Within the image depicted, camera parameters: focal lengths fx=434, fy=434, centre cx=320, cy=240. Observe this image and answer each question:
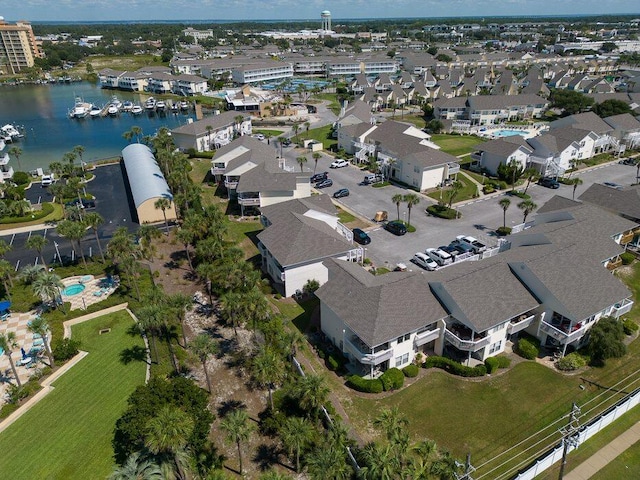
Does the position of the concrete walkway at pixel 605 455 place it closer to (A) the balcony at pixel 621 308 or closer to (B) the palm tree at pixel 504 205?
(A) the balcony at pixel 621 308

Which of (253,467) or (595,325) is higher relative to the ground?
(595,325)

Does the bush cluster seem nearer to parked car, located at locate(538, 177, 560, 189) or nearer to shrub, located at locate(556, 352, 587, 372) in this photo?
shrub, located at locate(556, 352, 587, 372)

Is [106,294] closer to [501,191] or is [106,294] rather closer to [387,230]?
[387,230]

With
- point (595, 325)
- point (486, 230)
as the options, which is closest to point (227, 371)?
point (595, 325)

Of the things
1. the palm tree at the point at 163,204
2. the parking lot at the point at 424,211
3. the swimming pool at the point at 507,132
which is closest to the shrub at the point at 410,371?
the parking lot at the point at 424,211

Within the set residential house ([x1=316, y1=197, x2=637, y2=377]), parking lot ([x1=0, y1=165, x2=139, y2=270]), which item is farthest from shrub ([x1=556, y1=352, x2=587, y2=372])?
parking lot ([x1=0, y1=165, x2=139, y2=270])

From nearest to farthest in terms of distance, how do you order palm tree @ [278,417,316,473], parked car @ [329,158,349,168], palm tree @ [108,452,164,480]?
palm tree @ [108,452,164,480] → palm tree @ [278,417,316,473] → parked car @ [329,158,349,168]

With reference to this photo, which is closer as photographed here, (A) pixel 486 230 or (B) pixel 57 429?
(B) pixel 57 429
